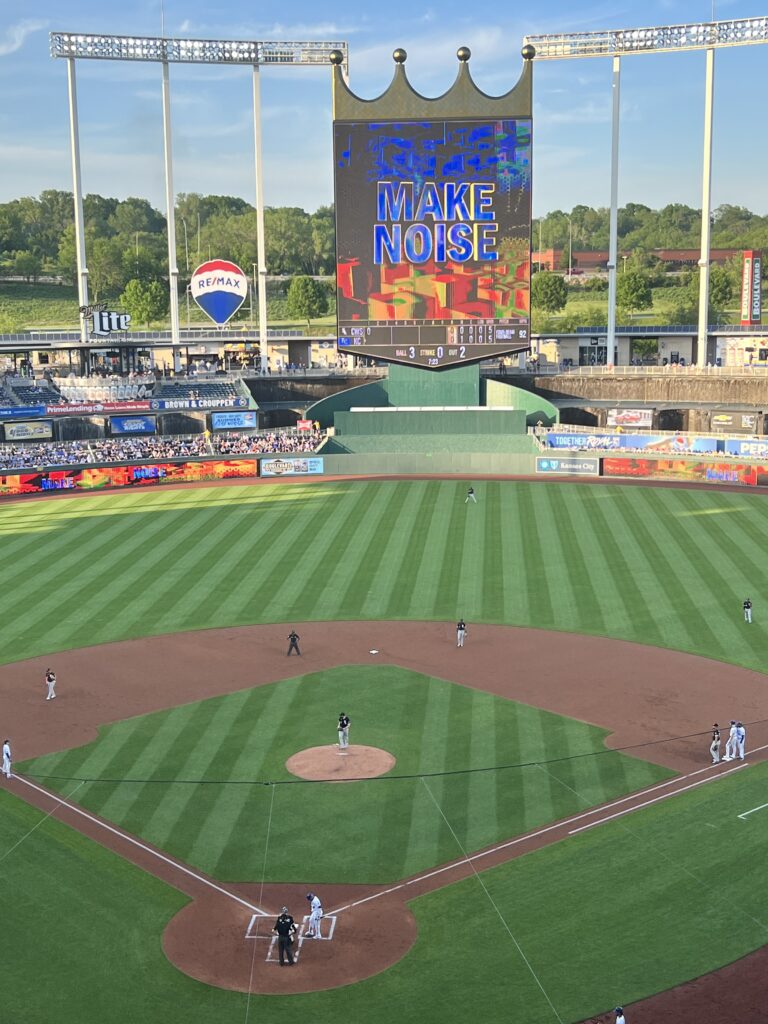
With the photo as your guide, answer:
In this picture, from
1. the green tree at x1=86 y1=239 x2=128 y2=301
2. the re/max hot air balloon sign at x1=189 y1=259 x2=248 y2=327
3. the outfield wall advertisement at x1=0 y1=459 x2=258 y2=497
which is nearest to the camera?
the outfield wall advertisement at x1=0 y1=459 x2=258 y2=497

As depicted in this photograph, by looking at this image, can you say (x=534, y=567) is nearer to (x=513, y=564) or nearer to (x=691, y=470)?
(x=513, y=564)

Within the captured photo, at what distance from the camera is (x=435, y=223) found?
7238cm

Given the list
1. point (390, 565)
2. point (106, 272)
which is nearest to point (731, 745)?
point (390, 565)

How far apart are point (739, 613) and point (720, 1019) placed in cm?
2560

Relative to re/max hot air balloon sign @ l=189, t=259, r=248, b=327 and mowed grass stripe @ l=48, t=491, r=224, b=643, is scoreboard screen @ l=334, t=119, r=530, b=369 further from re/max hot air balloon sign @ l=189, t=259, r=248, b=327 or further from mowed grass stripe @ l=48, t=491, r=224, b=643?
re/max hot air balloon sign @ l=189, t=259, r=248, b=327

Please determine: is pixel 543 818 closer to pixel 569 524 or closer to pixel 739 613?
pixel 739 613

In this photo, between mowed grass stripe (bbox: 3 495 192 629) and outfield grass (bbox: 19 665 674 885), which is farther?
mowed grass stripe (bbox: 3 495 192 629)

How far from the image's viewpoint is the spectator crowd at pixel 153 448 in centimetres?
7444

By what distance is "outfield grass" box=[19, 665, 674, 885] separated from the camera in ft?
84.0

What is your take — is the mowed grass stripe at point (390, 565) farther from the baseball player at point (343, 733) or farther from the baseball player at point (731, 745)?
the baseball player at point (731, 745)

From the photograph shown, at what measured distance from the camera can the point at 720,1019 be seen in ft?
63.4

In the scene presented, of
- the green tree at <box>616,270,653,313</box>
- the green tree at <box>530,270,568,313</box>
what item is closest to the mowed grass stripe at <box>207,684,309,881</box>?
the green tree at <box>616,270,653,313</box>

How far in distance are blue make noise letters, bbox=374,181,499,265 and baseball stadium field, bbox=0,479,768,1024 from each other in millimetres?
26359

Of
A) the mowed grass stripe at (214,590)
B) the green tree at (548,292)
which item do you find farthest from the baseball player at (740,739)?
the green tree at (548,292)
